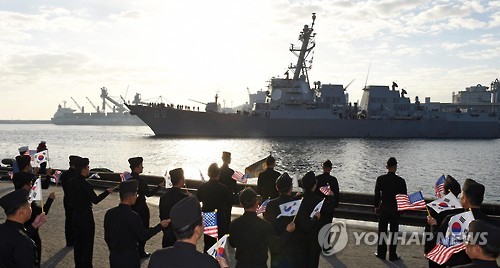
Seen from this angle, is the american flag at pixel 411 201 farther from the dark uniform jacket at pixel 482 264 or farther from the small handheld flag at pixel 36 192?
the small handheld flag at pixel 36 192

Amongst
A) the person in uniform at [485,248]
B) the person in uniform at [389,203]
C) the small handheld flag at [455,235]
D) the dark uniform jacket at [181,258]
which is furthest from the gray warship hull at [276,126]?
the dark uniform jacket at [181,258]

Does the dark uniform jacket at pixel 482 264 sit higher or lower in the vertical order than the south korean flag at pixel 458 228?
higher

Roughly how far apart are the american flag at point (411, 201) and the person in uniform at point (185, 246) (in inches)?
162

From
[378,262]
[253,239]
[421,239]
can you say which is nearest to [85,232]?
[253,239]

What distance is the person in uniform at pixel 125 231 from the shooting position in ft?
14.5

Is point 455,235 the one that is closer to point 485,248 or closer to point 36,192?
point 485,248

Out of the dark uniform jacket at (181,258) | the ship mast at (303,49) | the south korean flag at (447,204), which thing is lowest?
the south korean flag at (447,204)

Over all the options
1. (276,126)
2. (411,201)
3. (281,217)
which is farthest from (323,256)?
(276,126)

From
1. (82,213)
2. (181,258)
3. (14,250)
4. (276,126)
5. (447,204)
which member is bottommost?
(82,213)

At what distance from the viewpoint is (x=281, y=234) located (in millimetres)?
4746

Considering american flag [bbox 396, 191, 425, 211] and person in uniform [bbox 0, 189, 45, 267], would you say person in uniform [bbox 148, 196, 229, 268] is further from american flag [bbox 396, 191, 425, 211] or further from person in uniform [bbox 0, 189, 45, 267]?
american flag [bbox 396, 191, 425, 211]

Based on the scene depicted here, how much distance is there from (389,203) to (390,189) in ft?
0.86

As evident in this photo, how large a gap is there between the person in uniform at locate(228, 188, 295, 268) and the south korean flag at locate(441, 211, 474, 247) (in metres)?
1.88

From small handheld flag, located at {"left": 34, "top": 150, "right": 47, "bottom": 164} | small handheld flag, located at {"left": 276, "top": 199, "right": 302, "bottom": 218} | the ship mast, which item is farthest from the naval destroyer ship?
small handheld flag, located at {"left": 276, "top": 199, "right": 302, "bottom": 218}
